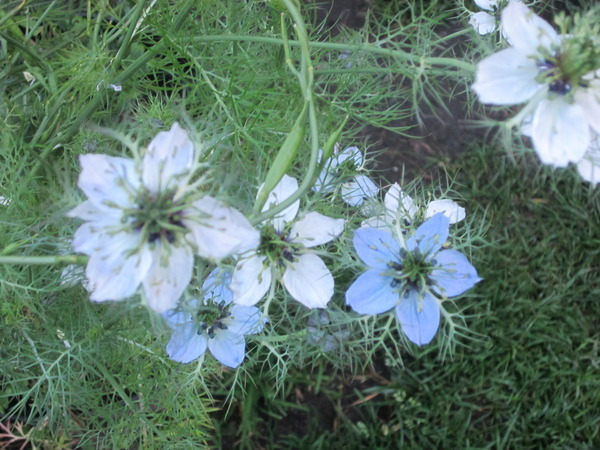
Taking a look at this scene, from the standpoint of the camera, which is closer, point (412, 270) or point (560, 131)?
point (560, 131)

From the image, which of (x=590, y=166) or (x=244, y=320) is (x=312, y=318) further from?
(x=590, y=166)

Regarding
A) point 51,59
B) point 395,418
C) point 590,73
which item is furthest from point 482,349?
point 51,59

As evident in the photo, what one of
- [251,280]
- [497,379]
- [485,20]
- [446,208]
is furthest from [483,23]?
[497,379]

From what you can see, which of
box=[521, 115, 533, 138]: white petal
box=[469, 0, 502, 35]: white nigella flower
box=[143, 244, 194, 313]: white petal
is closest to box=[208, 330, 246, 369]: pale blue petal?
box=[143, 244, 194, 313]: white petal

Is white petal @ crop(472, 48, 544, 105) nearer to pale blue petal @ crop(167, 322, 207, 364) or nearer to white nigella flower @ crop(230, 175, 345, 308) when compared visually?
white nigella flower @ crop(230, 175, 345, 308)

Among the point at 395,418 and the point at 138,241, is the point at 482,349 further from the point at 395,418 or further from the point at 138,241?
the point at 138,241
